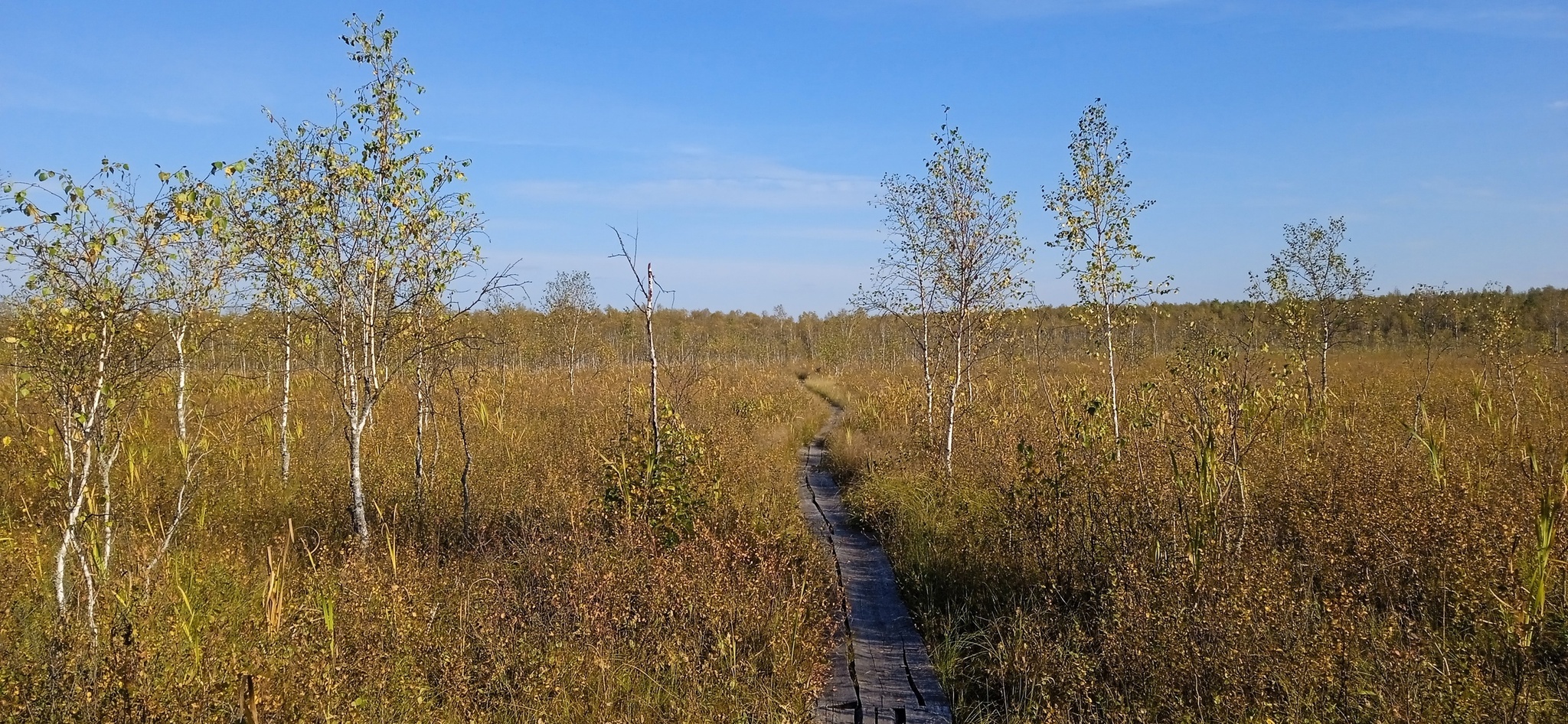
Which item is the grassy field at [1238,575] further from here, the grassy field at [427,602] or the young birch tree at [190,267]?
the young birch tree at [190,267]

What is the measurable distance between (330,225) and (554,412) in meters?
10.8

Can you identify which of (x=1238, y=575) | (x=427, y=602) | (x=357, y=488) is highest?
(x=357, y=488)

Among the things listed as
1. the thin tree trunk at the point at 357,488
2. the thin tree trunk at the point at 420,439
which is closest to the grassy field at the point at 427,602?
the thin tree trunk at the point at 420,439

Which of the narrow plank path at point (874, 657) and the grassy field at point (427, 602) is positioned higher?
the grassy field at point (427, 602)

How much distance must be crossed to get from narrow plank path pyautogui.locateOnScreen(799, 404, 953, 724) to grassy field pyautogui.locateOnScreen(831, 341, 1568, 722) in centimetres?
19

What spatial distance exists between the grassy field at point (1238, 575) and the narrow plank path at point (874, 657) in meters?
0.19

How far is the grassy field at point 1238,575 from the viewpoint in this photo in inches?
168

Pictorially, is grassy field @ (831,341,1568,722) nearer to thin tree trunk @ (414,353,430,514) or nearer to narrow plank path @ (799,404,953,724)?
narrow plank path @ (799,404,953,724)

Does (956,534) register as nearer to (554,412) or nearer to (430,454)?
(430,454)

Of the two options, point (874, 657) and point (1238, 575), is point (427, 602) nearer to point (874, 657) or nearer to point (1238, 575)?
point (874, 657)

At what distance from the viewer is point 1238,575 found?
505 centimetres

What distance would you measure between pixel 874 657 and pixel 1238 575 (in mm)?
2615

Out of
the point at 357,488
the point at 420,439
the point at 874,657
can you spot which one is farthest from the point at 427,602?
the point at 420,439

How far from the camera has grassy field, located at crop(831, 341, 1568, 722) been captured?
168 inches
